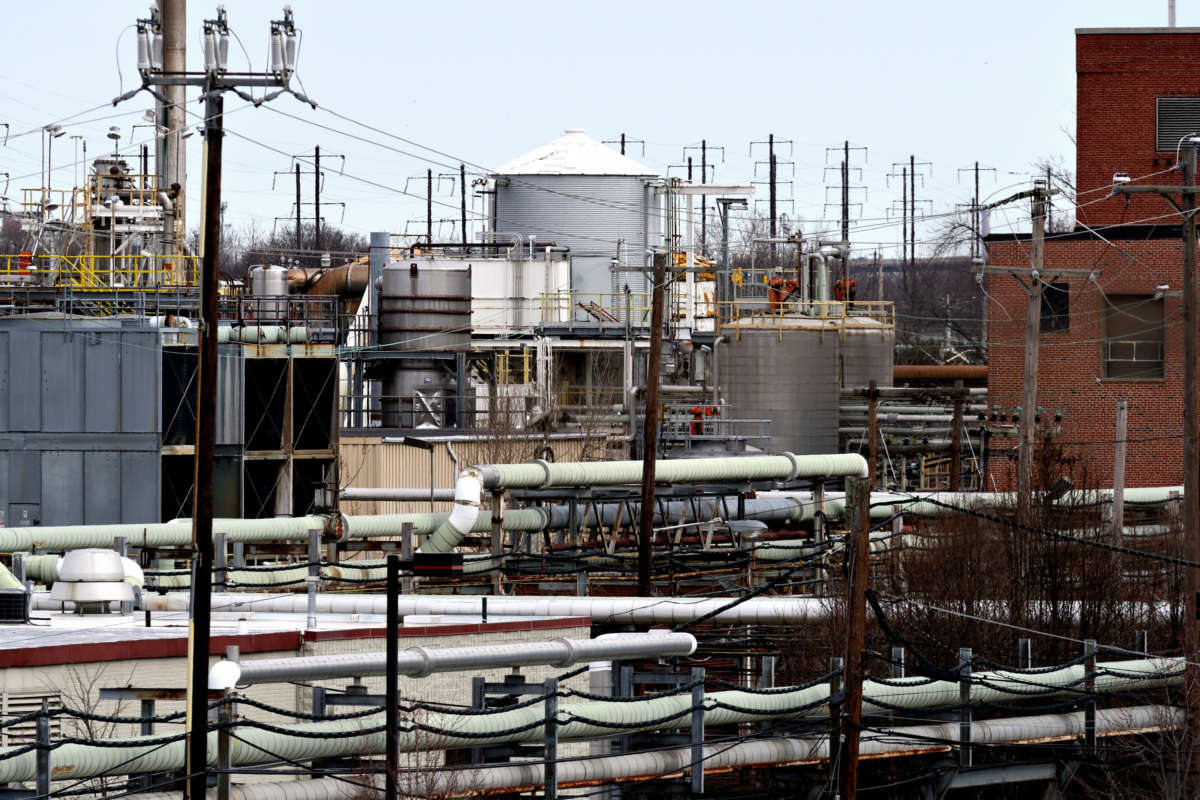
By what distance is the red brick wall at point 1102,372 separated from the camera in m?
43.4

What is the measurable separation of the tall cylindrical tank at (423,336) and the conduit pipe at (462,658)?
2659cm

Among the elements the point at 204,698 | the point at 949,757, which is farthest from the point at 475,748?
the point at 949,757

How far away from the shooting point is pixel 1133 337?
43938mm

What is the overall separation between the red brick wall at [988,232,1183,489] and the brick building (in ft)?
0.08

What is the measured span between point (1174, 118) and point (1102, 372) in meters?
7.59

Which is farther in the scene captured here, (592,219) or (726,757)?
(592,219)

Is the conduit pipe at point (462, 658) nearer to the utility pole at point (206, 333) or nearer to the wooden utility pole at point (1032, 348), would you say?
the utility pole at point (206, 333)

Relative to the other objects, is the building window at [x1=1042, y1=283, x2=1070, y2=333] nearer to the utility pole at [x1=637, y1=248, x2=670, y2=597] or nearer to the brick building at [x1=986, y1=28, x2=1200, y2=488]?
the brick building at [x1=986, y1=28, x2=1200, y2=488]

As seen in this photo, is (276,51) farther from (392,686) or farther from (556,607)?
(556,607)

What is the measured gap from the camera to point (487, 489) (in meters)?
28.8

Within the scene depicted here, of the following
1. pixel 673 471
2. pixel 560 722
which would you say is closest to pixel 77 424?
pixel 673 471

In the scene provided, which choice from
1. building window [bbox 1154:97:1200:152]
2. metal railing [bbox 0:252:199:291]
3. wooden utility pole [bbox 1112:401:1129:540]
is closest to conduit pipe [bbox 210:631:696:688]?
wooden utility pole [bbox 1112:401:1129:540]

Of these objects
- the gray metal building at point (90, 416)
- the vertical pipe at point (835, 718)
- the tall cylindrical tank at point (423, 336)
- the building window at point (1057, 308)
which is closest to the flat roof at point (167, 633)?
the vertical pipe at point (835, 718)

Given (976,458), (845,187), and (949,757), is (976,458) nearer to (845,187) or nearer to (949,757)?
(949,757)
